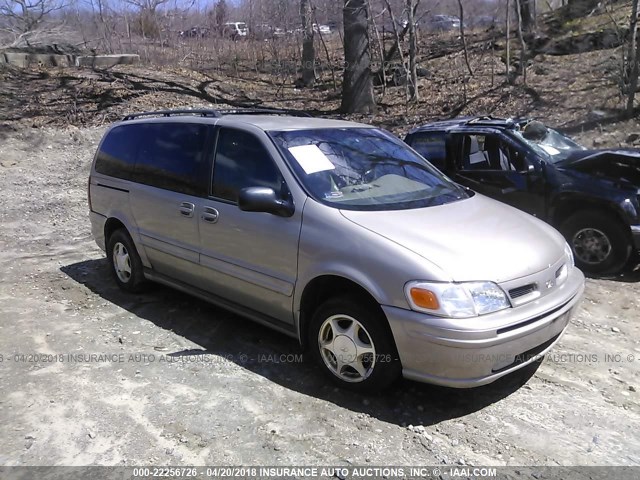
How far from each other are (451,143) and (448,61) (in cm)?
1177

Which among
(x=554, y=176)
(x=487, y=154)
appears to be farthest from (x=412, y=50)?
(x=554, y=176)

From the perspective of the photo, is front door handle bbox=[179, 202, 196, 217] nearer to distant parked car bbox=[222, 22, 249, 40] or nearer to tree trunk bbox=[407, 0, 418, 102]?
tree trunk bbox=[407, 0, 418, 102]

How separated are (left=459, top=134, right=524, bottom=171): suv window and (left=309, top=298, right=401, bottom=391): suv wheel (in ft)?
13.5

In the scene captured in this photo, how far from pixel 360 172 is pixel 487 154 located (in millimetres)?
3375

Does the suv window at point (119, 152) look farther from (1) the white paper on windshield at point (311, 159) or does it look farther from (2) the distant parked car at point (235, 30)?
(2) the distant parked car at point (235, 30)

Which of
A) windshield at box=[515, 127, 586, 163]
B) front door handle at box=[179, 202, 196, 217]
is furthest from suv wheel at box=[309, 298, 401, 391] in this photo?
windshield at box=[515, 127, 586, 163]

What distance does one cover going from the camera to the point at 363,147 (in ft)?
15.8

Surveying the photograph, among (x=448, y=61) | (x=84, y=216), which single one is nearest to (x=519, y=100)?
(x=448, y=61)

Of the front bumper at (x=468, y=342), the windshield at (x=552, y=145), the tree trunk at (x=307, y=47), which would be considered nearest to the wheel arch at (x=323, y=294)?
the front bumper at (x=468, y=342)

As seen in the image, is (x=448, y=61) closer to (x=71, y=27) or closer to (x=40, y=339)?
(x=71, y=27)

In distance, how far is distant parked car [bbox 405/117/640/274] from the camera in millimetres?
6398

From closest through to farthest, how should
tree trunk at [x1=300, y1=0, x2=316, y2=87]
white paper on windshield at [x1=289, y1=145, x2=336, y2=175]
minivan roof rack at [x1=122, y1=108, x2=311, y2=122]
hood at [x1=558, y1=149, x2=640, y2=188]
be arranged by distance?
white paper on windshield at [x1=289, y1=145, x2=336, y2=175] < minivan roof rack at [x1=122, y1=108, x2=311, y2=122] < hood at [x1=558, y1=149, x2=640, y2=188] < tree trunk at [x1=300, y1=0, x2=316, y2=87]

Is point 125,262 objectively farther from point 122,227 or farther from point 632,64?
point 632,64

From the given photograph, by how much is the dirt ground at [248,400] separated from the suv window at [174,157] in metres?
1.21
